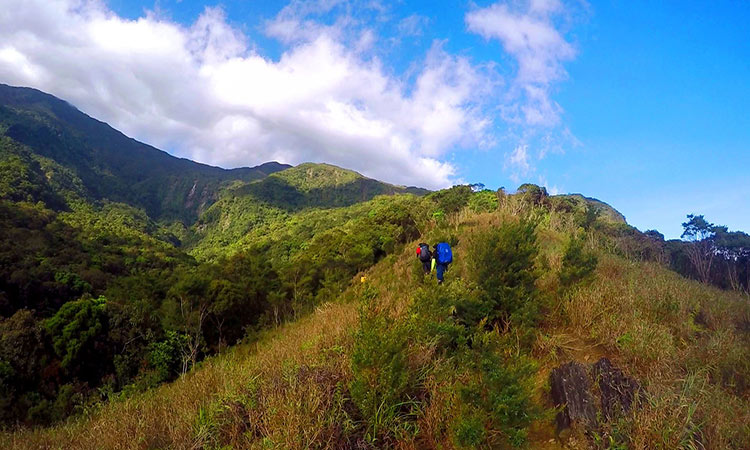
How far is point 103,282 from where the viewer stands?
2970 centimetres

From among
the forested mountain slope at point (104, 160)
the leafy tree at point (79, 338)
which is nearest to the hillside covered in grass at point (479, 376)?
the leafy tree at point (79, 338)

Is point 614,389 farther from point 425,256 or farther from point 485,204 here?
point 485,204

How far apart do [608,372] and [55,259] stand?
38.0m

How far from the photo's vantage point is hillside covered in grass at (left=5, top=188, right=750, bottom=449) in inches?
111

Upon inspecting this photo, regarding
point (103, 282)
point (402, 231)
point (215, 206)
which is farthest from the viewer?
point (215, 206)

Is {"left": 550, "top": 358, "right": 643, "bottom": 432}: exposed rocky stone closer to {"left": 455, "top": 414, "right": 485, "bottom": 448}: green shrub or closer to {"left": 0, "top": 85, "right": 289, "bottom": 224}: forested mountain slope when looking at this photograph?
{"left": 455, "top": 414, "right": 485, "bottom": 448}: green shrub

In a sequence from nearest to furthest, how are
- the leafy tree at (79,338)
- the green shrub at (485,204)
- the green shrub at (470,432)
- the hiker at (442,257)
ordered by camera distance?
the green shrub at (470,432), the hiker at (442,257), the leafy tree at (79,338), the green shrub at (485,204)

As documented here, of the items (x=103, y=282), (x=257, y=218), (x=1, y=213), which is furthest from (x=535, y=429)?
A: (x=257, y=218)

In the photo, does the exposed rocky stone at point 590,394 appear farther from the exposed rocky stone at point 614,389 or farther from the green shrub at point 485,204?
the green shrub at point 485,204

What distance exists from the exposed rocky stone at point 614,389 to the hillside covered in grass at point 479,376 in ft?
0.19

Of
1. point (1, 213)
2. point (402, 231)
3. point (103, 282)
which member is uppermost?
point (402, 231)

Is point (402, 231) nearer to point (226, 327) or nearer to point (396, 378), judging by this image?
point (226, 327)

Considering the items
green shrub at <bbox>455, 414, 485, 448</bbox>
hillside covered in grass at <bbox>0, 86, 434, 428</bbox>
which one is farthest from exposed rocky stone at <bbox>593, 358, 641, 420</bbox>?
hillside covered in grass at <bbox>0, 86, 434, 428</bbox>

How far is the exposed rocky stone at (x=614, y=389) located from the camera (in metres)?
3.09
